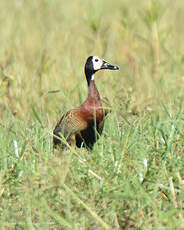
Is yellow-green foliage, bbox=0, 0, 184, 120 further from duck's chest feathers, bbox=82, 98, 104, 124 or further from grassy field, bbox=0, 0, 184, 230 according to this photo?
duck's chest feathers, bbox=82, 98, 104, 124

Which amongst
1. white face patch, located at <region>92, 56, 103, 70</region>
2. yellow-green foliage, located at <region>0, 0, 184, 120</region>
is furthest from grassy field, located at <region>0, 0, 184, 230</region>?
white face patch, located at <region>92, 56, 103, 70</region>

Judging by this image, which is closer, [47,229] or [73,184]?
[47,229]

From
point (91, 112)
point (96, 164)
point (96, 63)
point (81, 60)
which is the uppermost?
point (96, 63)

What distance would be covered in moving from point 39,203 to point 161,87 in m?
2.92

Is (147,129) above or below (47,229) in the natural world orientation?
above

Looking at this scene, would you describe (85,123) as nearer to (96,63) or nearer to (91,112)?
(91,112)

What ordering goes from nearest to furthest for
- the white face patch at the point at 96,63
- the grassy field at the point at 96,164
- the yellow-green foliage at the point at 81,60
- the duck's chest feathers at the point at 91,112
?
the grassy field at the point at 96,164 → the duck's chest feathers at the point at 91,112 → the white face patch at the point at 96,63 → the yellow-green foliage at the point at 81,60

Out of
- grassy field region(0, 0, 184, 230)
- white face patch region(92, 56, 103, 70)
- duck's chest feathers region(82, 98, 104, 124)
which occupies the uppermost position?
white face patch region(92, 56, 103, 70)

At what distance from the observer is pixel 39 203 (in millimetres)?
2619

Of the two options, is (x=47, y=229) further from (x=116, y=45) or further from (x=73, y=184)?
(x=116, y=45)

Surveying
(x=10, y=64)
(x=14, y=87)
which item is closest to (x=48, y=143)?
(x=14, y=87)

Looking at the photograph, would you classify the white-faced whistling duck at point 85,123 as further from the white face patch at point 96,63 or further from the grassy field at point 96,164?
the white face patch at point 96,63

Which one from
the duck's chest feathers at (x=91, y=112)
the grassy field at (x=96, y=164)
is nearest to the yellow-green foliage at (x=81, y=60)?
the grassy field at (x=96, y=164)

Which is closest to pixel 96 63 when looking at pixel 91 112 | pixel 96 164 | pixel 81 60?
pixel 91 112
